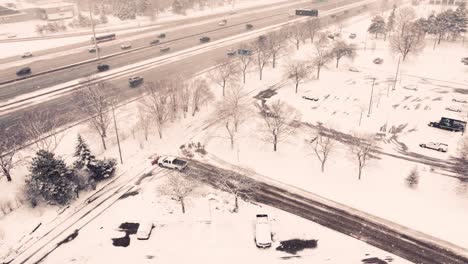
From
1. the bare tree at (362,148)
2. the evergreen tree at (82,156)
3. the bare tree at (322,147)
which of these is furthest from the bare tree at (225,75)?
the evergreen tree at (82,156)

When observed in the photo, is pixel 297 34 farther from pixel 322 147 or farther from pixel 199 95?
pixel 322 147

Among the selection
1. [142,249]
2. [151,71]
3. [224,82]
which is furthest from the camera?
[151,71]

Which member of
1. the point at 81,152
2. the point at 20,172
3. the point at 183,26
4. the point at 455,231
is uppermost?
the point at 183,26

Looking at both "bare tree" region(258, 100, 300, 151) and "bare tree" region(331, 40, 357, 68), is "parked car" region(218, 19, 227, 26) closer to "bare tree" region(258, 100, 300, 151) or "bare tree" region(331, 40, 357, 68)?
"bare tree" region(331, 40, 357, 68)

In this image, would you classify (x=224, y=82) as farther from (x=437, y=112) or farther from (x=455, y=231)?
(x=455, y=231)

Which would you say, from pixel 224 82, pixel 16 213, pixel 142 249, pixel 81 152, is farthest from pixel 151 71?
pixel 142 249
